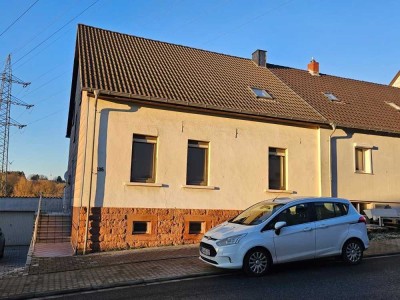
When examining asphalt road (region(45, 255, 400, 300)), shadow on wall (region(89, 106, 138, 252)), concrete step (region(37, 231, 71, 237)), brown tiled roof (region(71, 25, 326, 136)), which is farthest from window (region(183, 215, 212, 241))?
concrete step (region(37, 231, 71, 237))

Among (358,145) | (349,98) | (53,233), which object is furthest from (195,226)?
(349,98)

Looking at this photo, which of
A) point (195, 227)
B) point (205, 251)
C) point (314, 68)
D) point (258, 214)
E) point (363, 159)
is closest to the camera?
point (205, 251)

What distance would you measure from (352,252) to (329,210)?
1138 mm

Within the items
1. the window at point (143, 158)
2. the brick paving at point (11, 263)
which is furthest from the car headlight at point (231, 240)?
the brick paving at point (11, 263)

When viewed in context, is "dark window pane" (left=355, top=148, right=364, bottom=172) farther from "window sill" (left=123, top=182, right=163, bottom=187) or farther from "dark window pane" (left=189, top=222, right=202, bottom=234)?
"window sill" (left=123, top=182, right=163, bottom=187)

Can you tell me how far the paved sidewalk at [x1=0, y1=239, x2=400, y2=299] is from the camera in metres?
7.92

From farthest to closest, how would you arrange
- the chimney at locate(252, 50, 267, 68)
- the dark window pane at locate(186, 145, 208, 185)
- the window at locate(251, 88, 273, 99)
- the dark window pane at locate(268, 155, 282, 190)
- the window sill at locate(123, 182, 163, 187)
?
the chimney at locate(252, 50, 267, 68) < the window at locate(251, 88, 273, 99) < the dark window pane at locate(268, 155, 282, 190) < the dark window pane at locate(186, 145, 208, 185) < the window sill at locate(123, 182, 163, 187)

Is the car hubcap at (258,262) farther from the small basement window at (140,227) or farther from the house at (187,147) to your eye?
the small basement window at (140,227)

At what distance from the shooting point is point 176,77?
1538 cm

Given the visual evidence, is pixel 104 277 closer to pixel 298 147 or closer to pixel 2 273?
pixel 2 273

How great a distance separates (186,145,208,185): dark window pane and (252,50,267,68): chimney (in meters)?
8.64

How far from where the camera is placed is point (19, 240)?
33.2 m

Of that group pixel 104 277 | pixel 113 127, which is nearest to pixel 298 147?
pixel 113 127

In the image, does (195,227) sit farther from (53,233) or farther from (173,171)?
(53,233)
